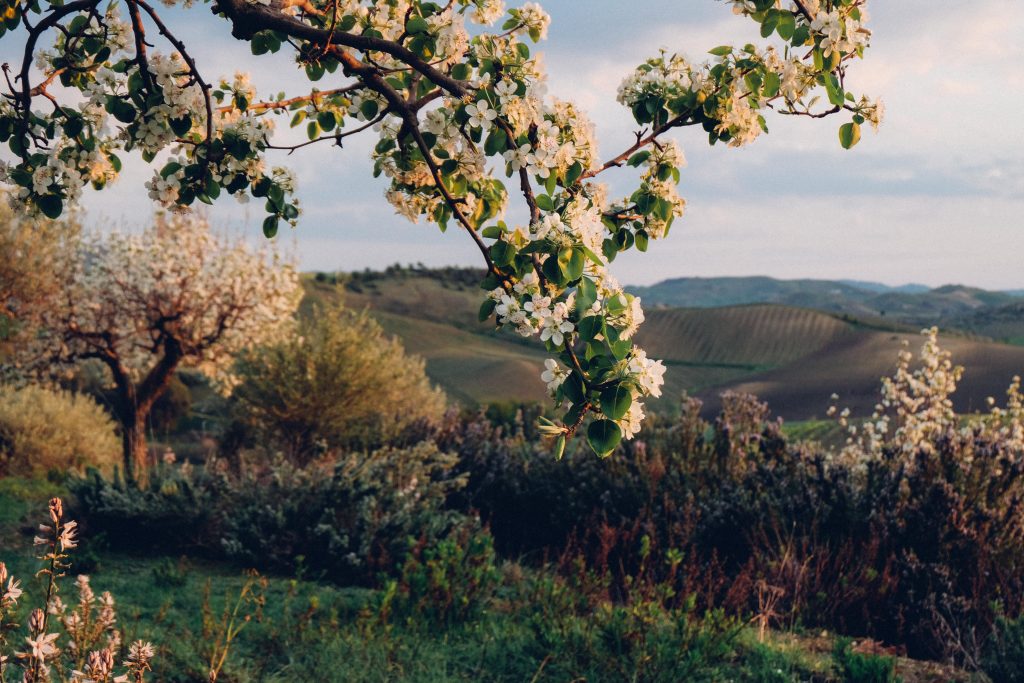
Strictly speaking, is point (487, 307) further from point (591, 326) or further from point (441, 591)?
point (441, 591)

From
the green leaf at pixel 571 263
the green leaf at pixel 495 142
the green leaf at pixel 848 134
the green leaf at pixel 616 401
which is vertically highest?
the green leaf at pixel 848 134

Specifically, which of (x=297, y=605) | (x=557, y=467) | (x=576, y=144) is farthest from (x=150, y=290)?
(x=576, y=144)

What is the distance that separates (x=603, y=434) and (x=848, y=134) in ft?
6.32

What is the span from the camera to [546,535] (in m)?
7.12

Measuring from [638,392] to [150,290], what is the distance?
9745mm

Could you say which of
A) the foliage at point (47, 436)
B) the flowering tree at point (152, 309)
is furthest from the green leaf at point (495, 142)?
the foliage at point (47, 436)

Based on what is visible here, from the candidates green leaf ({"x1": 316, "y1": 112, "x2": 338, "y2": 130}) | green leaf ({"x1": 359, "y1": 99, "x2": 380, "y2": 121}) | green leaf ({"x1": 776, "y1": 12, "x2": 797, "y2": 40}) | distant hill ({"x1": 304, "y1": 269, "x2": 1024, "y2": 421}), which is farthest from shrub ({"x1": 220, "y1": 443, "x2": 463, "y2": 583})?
distant hill ({"x1": 304, "y1": 269, "x2": 1024, "y2": 421})

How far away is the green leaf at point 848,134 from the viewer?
3.32 m

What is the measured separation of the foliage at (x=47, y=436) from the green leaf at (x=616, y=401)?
992 centimetres

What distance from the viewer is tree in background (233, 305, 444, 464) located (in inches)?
459

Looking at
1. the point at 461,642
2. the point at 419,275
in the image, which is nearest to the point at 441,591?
the point at 461,642

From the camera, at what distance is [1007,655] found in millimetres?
4012

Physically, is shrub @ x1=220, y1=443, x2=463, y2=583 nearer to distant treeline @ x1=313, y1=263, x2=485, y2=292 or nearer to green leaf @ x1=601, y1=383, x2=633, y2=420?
green leaf @ x1=601, y1=383, x2=633, y2=420

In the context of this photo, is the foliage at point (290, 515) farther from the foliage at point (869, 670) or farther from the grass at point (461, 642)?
the foliage at point (869, 670)
